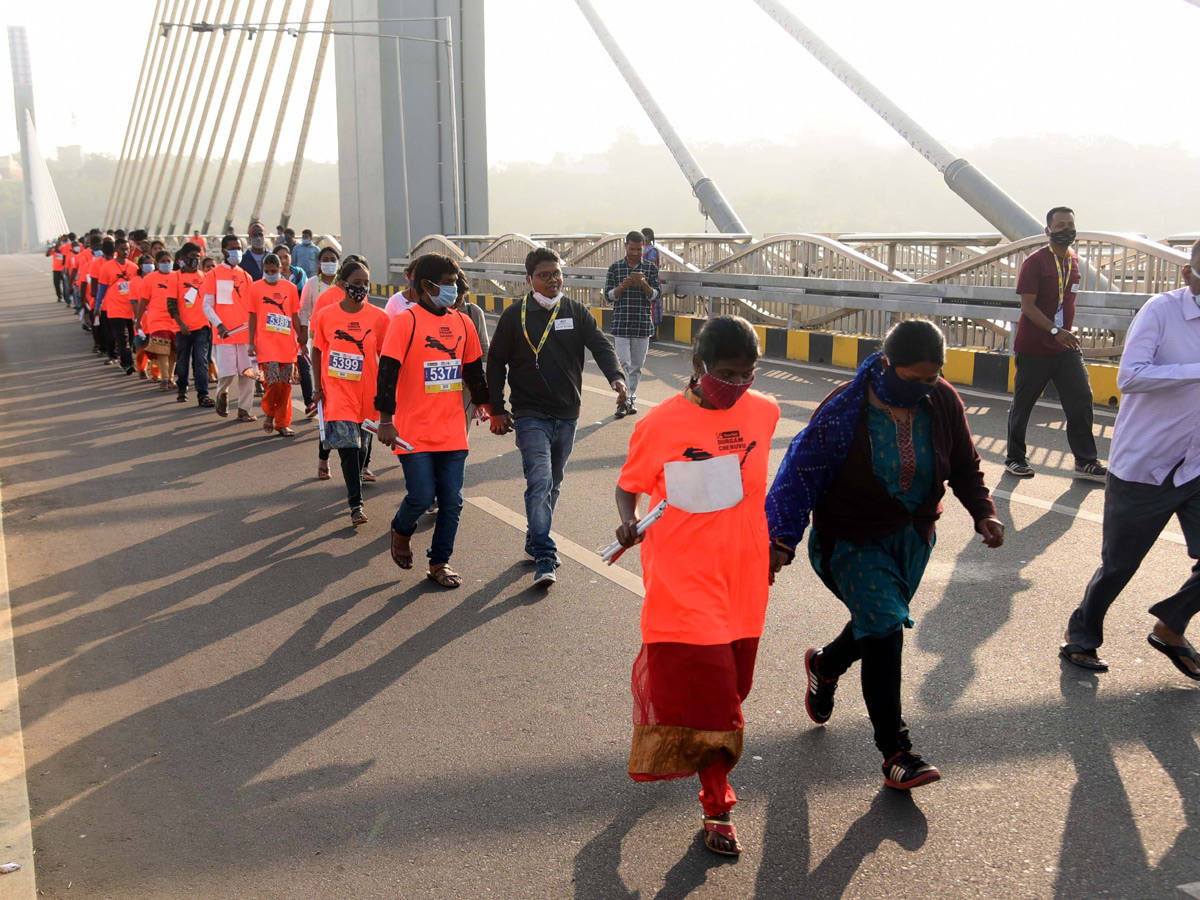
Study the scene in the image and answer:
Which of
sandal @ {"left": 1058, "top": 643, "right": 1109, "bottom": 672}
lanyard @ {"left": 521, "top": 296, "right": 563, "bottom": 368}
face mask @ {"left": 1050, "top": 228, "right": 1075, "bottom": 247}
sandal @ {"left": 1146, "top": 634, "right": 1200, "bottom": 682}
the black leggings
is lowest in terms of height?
sandal @ {"left": 1058, "top": 643, "right": 1109, "bottom": 672}

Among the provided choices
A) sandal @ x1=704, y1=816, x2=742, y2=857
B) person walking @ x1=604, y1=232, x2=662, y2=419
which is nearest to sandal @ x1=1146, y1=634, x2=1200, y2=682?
sandal @ x1=704, y1=816, x2=742, y2=857

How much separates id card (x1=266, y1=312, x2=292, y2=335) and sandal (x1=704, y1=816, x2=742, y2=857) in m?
7.81

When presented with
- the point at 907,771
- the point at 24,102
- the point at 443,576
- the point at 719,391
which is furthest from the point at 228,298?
the point at 24,102

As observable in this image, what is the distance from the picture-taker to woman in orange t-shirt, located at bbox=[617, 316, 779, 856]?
10.1ft

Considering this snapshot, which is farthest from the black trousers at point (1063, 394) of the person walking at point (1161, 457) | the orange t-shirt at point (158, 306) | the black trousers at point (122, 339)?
the black trousers at point (122, 339)

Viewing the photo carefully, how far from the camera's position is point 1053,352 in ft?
24.1

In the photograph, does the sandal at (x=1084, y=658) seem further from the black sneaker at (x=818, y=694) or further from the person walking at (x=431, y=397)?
the person walking at (x=431, y=397)

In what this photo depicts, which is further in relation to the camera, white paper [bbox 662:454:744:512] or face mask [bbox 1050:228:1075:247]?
face mask [bbox 1050:228:1075:247]

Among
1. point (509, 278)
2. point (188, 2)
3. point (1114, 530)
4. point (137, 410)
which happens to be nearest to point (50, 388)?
point (137, 410)

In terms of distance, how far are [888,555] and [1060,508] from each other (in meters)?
3.78

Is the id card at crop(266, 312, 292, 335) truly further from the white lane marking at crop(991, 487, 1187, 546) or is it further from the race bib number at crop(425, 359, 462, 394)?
the white lane marking at crop(991, 487, 1187, 546)

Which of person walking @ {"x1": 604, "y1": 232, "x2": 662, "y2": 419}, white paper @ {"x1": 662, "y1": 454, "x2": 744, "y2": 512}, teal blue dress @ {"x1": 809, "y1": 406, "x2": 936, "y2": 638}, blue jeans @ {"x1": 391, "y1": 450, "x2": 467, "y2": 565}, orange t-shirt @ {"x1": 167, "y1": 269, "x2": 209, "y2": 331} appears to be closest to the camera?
white paper @ {"x1": 662, "y1": 454, "x2": 744, "y2": 512}

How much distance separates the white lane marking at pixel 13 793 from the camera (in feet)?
10.0

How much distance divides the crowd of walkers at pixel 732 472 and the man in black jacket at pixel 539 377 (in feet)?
0.04
